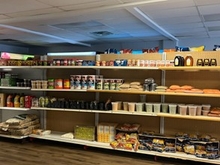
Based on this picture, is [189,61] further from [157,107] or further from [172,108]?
[157,107]

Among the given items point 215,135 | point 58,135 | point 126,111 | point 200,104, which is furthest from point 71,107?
point 215,135

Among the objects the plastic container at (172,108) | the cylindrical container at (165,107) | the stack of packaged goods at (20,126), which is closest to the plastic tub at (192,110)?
the plastic container at (172,108)

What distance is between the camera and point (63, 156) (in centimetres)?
410

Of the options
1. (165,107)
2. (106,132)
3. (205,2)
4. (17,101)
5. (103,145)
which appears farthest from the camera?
(17,101)

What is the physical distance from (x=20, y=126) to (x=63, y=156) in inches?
47.8

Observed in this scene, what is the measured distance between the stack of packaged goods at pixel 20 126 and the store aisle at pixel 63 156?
0.83 ft

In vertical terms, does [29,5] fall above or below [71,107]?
above

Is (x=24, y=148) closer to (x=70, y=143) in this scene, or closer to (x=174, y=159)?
(x=70, y=143)

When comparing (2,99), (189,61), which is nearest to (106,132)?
(189,61)

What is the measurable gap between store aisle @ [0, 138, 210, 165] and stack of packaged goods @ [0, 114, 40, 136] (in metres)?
0.25

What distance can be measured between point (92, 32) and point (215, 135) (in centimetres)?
435

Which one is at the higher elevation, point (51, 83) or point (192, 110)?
point (51, 83)

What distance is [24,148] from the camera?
452 centimetres

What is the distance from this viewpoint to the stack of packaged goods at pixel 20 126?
4699mm
